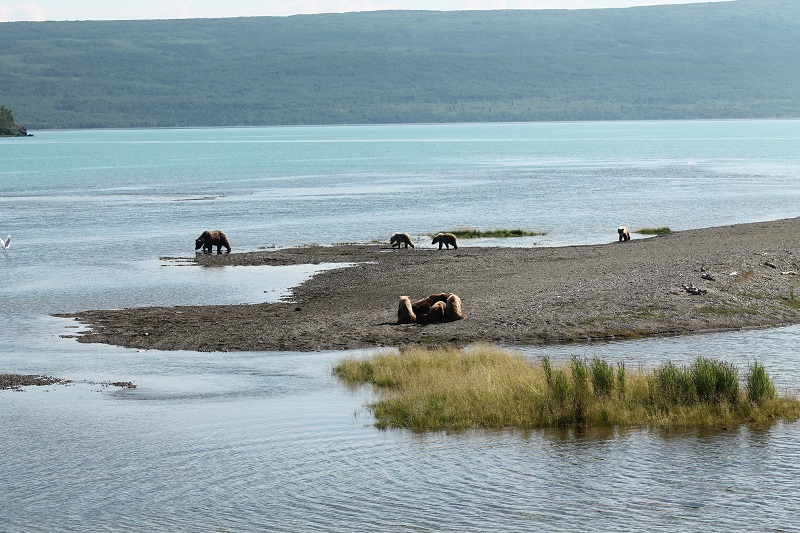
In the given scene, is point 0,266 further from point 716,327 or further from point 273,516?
point 273,516

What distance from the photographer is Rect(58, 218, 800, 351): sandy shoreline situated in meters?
26.5

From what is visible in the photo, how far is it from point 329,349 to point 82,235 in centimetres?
3533

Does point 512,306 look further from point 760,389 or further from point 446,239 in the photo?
point 446,239

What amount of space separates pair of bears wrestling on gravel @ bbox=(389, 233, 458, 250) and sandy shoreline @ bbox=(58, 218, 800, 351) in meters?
5.44

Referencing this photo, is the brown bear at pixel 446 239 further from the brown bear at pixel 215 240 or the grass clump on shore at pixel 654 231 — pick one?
the grass clump on shore at pixel 654 231

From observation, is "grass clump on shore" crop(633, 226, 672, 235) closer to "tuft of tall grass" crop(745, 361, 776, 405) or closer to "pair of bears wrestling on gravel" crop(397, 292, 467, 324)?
"pair of bears wrestling on gravel" crop(397, 292, 467, 324)

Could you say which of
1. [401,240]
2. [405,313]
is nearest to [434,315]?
[405,313]

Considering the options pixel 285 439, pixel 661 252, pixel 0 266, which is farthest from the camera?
pixel 0 266

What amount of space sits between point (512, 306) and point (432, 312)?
2218mm

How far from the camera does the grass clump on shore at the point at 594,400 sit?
18.8 metres

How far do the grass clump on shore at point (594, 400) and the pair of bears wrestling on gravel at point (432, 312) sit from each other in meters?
6.96

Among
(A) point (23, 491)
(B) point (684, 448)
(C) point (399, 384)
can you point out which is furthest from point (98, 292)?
(B) point (684, 448)

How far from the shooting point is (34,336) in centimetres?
2836

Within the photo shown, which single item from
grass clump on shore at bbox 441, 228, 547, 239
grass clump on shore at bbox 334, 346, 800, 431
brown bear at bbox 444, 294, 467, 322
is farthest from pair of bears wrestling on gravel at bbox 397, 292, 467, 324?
grass clump on shore at bbox 441, 228, 547, 239
